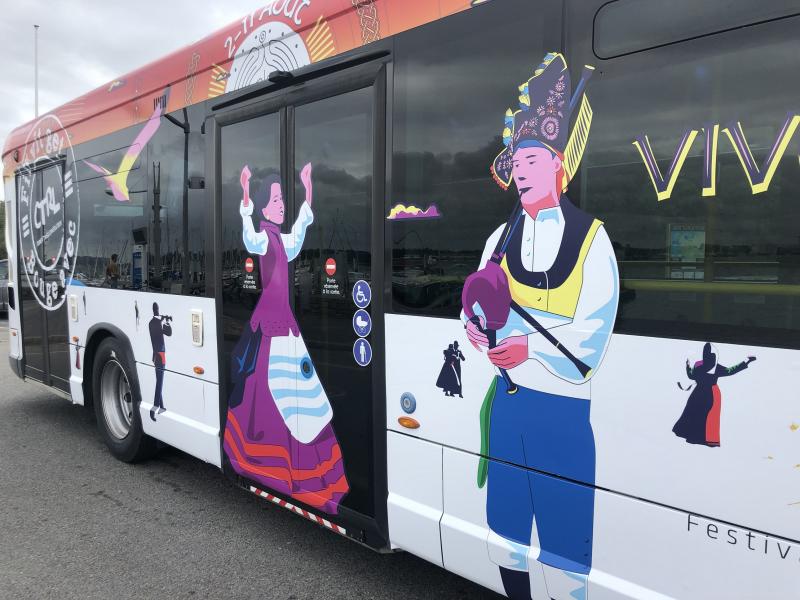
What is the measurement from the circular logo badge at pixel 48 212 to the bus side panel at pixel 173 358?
0.80 m

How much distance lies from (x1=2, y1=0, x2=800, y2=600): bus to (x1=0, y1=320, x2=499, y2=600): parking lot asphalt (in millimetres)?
407

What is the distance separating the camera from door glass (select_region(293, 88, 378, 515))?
295 cm

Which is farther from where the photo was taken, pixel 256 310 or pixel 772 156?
pixel 256 310

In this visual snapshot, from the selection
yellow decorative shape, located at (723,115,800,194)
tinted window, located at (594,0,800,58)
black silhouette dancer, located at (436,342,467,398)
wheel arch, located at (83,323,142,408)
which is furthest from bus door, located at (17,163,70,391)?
yellow decorative shape, located at (723,115,800,194)

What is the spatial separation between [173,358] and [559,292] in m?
3.14

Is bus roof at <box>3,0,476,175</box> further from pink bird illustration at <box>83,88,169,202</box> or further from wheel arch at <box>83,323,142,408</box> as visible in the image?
wheel arch at <box>83,323,142,408</box>

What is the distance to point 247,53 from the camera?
3621 mm

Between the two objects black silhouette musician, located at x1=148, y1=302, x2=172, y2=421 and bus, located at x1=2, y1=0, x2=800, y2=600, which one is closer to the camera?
bus, located at x1=2, y1=0, x2=800, y2=600

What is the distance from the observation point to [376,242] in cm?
285

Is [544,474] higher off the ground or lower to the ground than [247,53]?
lower

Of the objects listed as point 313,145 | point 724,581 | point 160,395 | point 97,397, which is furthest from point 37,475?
point 724,581

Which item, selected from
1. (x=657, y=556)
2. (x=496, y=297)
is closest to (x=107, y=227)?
(x=496, y=297)

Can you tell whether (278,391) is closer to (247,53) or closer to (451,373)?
(451,373)

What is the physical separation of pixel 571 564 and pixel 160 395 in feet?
11.1
